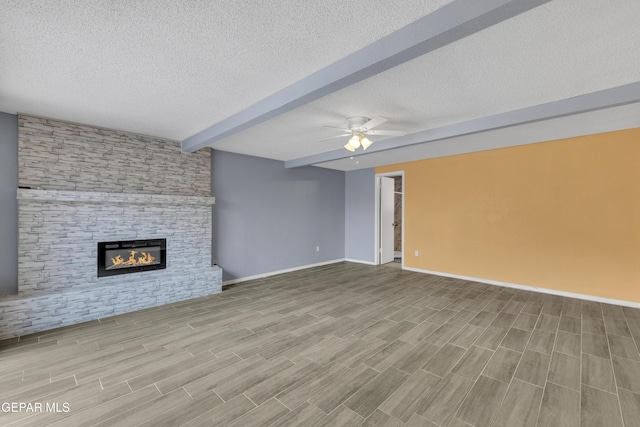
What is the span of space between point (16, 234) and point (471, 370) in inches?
198

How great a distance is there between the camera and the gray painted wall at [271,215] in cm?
485

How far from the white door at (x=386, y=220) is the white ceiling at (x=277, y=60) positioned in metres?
3.36

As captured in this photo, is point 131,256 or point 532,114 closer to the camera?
point 532,114

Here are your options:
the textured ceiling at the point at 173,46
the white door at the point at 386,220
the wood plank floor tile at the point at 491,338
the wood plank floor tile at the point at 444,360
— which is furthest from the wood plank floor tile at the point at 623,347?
the white door at the point at 386,220

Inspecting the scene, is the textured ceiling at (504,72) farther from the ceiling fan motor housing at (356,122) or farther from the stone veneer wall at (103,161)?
the stone veneer wall at (103,161)

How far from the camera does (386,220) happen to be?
266 inches

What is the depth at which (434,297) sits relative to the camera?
4.04 meters

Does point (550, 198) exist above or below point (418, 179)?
below

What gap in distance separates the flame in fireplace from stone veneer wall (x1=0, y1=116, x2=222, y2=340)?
6.7 inches

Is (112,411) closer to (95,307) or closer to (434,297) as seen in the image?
(95,307)

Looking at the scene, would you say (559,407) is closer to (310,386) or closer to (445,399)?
(445,399)

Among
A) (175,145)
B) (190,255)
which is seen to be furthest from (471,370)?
(175,145)

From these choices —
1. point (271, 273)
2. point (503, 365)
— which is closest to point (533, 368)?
point (503, 365)

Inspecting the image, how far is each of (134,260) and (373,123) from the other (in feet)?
12.5
